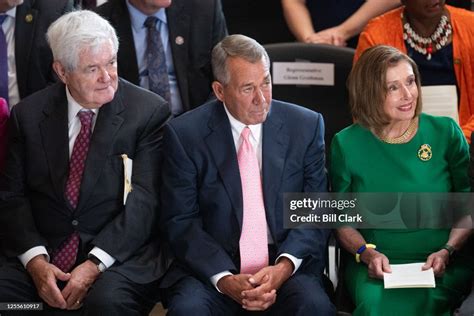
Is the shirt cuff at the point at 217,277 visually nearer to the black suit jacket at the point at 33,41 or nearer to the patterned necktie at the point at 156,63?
the patterned necktie at the point at 156,63

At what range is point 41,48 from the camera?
422cm

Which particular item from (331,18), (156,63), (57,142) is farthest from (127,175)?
(331,18)

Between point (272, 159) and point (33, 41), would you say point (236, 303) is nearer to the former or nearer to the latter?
point (272, 159)

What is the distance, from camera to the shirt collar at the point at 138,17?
14.1 feet

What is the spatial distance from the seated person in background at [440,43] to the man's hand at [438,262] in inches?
38.0

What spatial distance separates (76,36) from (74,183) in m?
0.56

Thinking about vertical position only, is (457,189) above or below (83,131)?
below

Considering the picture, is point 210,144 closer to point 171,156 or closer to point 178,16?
point 171,156

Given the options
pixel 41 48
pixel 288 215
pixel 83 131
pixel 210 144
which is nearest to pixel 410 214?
pixel 288 215

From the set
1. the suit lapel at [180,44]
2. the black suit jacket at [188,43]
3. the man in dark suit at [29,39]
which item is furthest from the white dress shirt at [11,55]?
the suit lapel at [180,44]

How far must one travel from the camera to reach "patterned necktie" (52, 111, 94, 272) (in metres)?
3.60

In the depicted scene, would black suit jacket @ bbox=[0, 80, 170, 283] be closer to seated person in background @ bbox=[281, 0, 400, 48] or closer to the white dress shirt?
the white dress shirt

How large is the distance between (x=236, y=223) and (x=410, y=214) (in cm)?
65

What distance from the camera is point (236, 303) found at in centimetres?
343
